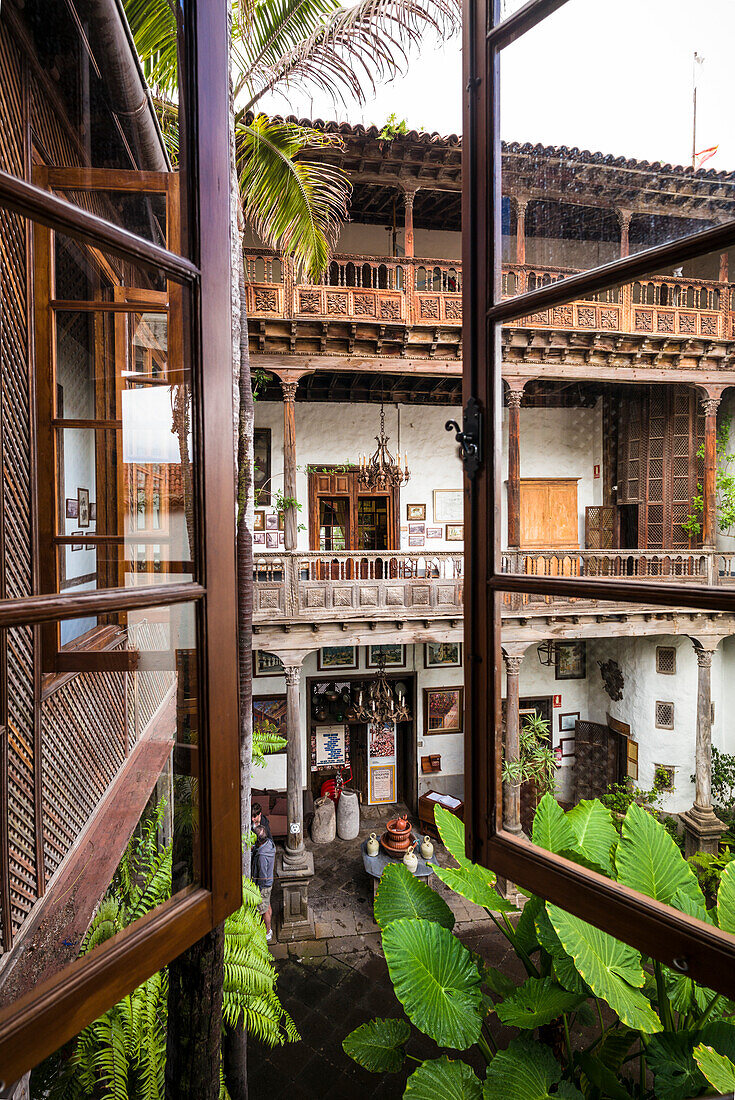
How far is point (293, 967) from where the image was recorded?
5750 mm

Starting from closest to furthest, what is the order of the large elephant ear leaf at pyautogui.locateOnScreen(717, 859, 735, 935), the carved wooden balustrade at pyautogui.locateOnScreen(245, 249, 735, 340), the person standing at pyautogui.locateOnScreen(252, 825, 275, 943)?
the large elephant ear leaf at pyautogui.locateOnScreen(717, 859, 735, 935) → the person standing at pyautogui.locateOnScreen(252, 825, 275, 943) → the carved wooden balustrade at pyautogui.locateOnScreen(245, 249, 735, 340)

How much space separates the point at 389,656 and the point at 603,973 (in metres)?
7.60

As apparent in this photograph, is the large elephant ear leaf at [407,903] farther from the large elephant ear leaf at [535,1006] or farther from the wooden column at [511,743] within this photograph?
the wooden column at [511,743]

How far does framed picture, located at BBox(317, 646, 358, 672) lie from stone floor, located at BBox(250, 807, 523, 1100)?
8.86 ft

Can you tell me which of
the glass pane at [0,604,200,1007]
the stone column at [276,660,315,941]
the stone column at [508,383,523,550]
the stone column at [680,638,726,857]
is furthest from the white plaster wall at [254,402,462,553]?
the stone column at [680,638,726,857]

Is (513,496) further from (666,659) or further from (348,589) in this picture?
(348,589)

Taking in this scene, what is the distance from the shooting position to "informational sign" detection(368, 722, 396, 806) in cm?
984

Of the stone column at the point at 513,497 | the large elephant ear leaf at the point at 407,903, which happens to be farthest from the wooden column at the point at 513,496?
the large elephant ear leaf at the point at 407,903

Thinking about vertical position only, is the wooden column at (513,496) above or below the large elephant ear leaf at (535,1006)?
above

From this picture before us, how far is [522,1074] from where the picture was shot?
2391 millimetres

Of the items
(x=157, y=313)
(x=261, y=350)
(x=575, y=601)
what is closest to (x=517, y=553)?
(x=575, y=601)

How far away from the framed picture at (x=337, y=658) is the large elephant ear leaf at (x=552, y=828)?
24.5 ft

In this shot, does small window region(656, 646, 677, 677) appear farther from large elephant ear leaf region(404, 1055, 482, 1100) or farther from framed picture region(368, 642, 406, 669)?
framed picture region(368, 642, 406, 669)

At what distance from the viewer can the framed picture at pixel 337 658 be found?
954 centimetres
